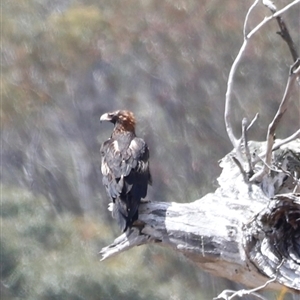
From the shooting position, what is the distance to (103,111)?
4.72 m

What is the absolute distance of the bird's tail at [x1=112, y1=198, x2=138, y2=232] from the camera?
2.63 meters

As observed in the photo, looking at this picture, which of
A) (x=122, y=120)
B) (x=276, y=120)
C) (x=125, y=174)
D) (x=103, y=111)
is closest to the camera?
(x=276, y=120)

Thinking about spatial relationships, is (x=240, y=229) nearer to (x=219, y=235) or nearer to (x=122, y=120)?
(x=219, y=235)

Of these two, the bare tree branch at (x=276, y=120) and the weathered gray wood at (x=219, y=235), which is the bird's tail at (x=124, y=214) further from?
the bare tree branch at (x=276, y=120)

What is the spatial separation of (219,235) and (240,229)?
0.22 feet

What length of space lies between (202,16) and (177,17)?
0.50 ft

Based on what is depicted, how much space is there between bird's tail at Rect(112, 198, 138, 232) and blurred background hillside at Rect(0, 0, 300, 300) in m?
1.72

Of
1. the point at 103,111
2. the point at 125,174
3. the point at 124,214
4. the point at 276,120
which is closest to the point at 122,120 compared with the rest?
the point at 125,174

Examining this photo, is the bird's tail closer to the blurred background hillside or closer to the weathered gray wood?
the weathered gray wood

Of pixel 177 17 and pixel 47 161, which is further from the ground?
pixel 177 17

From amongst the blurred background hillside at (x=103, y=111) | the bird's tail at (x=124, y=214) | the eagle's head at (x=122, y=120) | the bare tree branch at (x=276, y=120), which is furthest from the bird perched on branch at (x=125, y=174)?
the blurred background hillside at (x=103, y=111)

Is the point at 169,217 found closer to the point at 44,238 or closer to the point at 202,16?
the point at 44,238

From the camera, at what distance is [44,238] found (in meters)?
4.60

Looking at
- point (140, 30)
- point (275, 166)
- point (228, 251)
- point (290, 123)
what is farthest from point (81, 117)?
point (228, 251)
